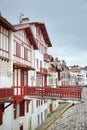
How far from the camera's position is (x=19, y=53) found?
26000 millimetres

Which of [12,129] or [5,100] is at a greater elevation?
[5,100]

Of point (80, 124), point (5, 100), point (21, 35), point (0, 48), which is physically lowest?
point (80, 124)

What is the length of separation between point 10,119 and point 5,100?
3974mm

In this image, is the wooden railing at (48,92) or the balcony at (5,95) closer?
the balcony at (5,95)

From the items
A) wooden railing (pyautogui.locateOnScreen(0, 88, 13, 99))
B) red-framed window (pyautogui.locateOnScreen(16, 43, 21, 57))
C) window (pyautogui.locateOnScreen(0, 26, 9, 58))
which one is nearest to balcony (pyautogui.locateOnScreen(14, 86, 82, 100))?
wooden railing (pyautogui.locateOnScreen(0, 88, 13, 99))

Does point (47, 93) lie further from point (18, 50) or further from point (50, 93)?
point (18, 50)

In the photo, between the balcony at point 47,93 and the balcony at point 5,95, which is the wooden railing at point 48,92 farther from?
the balcony at point 5,95

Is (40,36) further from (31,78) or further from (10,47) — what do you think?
(10,47)

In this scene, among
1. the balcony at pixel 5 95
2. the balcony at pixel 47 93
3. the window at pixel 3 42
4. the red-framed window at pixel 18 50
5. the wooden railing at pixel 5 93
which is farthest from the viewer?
the red-framed window at pixel 18 50

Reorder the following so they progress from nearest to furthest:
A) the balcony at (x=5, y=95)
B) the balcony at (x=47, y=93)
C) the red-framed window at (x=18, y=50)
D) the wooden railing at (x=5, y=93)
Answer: the balcony at (x=5, y=95), the wooden railing at (x=5, y=93), the balcony at (x=47, y=93), the red-framed window at (x=18, y=50)

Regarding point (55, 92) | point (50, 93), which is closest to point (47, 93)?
point (50, 93)

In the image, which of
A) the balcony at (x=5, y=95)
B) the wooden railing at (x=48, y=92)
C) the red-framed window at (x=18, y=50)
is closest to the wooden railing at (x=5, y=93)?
the balcony at (x=5, y=95)

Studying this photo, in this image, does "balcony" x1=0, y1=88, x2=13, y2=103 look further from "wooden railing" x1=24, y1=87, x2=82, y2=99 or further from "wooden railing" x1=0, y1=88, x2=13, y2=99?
"wooden railing" x1=24, y1=87, x2=82, y2=99

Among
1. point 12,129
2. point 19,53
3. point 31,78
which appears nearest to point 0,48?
point 19,53
